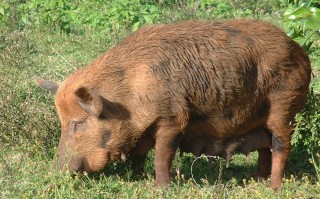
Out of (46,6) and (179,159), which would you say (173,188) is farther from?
(46,6)

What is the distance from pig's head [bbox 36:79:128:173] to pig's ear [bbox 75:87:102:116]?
0.09 ft

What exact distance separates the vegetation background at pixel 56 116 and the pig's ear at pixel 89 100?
63 centimetres

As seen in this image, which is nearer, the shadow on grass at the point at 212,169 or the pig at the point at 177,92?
the pig at the point at 177,92

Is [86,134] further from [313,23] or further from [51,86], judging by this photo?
[313,23]

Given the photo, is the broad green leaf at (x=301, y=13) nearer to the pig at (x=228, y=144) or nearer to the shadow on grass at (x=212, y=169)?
the pig at (x=228, y=144)

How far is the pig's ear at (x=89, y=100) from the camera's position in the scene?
7504mm

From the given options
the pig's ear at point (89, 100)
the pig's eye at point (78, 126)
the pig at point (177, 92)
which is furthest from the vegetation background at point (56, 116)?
the pig's ear at point (89, 100)

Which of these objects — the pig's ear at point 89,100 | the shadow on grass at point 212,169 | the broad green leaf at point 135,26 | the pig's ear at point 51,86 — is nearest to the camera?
the pig's ear at point 89,100

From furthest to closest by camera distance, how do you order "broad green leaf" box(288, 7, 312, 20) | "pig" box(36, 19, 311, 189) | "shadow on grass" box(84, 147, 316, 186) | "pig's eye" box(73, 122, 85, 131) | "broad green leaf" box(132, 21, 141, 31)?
1. "broad green leaf" box(132, 21, 141, 31)
2. "shadow on grass" box(84, 147, 316, 186)
3. "pig's eye" box(73, 122, 85, 131)
4. "pig" box(36, 19, 311, 189)
5. "broad green leaf" box(288, 7, 312, 20)

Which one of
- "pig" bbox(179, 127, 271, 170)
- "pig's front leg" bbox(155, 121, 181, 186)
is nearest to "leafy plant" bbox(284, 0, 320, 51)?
"pig" bbox(179, 127, 271, 170)

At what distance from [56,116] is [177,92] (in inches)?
68.0

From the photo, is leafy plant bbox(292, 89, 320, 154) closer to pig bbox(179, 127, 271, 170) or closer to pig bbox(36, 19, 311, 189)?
Answer: pig bbox(36, 19, 311, 189)

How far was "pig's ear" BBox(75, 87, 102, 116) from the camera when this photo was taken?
7.50 m

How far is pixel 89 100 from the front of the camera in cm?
761
